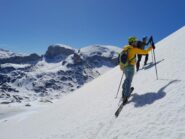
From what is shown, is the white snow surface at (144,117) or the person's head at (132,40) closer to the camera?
the white snow surface at (144,117)

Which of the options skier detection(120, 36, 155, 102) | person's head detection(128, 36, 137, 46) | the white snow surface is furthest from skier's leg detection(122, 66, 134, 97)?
person's head detection(128, 36, 137, 46)

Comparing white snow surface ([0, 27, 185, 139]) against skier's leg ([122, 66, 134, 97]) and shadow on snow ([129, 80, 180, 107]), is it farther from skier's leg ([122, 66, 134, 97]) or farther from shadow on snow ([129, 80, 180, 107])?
skier's leg ([122, 66, 134, 97])

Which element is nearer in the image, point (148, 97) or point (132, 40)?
point (148, 97)

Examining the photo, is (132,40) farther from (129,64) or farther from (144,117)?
(144,117)

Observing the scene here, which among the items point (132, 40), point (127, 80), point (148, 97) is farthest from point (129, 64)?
point (148, 97)

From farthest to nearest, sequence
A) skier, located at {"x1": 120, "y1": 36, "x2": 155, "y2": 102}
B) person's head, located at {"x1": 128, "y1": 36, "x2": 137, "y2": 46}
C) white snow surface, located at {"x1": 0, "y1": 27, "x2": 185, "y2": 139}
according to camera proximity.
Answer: person's head, located at {"x1": 128, "y1": 36, "x2": 137, "y2": 46} → skier, located at {"x1": 120, "y1": 36, "x2": 155, "y2": 102} → white snow surface, located at {"x1": 0, "y1": 27, "x2": 185, "y2": 139}

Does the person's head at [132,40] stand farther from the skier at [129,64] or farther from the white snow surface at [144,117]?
the white snow surface at [144,117]

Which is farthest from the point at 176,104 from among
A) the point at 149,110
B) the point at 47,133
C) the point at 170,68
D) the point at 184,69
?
the point at 47,133

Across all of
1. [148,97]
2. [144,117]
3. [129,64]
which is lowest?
[144,117]

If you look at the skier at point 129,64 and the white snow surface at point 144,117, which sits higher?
the skier at point 129,64

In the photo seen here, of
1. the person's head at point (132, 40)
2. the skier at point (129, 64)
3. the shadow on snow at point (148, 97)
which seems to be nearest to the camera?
the shadow on snow at point (148, 97)

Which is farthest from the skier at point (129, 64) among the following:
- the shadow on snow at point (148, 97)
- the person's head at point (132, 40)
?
the shadow on snow at point (148, 97)

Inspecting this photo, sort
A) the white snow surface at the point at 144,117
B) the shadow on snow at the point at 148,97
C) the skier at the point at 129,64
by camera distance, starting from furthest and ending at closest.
Answer: the skier at the point at 129,64, the shadow on snow at the point at 148,97, the white snow surface at the point at 144,117

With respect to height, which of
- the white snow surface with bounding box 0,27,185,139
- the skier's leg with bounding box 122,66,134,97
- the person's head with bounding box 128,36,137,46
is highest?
the person's head with bounding box 128,36,137,46
